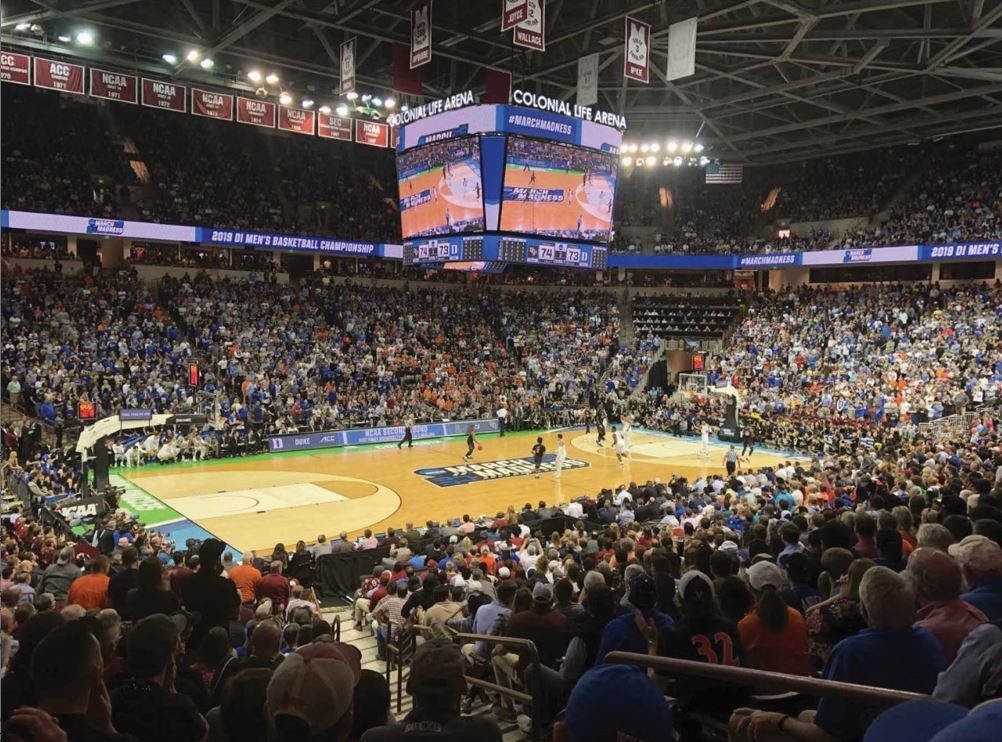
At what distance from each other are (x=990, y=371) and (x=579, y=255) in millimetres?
17939

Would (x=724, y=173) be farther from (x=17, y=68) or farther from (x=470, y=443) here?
(x=17, y=68)

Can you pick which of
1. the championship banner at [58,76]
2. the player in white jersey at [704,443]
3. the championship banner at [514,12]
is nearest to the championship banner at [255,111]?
the championship banner at [58,76]

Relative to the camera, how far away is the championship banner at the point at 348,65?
22875mm

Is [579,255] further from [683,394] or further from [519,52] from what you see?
[683,394]

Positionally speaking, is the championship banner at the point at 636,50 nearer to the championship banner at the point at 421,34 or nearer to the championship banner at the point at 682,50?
the championship banner at the point at 682,50

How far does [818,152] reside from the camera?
43.0 metres

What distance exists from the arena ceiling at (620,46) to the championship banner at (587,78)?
37cm

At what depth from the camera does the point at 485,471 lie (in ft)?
82.0

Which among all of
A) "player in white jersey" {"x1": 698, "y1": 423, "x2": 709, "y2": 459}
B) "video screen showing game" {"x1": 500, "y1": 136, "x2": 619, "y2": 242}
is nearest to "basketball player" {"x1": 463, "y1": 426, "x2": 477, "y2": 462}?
"video screen showing game" {"x1": 500, "y1": 136, "x2": 619, "y2": 242}

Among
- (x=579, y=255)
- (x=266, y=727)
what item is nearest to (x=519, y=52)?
(x=579, y=255)

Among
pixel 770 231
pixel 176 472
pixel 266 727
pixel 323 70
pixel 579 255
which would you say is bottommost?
pixel 176 472

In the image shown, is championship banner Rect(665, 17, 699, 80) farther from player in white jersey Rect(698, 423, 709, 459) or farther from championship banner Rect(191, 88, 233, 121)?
championship banner Rect(191, 88, 233, 121)

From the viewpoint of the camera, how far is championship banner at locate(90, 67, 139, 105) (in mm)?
23953

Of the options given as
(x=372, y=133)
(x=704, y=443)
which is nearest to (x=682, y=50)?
(x=372, y=133)
